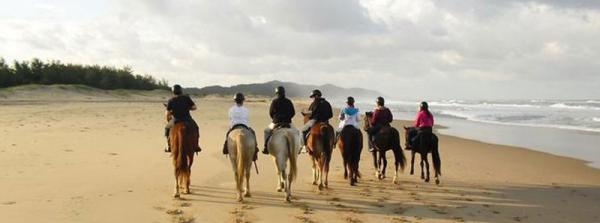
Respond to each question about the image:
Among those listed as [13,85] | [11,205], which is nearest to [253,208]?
[11,205]

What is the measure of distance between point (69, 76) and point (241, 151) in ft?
175

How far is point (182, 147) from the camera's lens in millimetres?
10320

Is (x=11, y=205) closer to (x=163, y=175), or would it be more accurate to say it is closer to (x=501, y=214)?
(x=163, y=175)

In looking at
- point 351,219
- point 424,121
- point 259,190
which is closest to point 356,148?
point 424,121

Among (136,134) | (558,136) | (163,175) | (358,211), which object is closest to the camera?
(358,211)

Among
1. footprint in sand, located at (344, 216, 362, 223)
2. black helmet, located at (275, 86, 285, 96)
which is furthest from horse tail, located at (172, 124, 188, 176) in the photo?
footprint in sand, located at (344, 216, 362, 223)

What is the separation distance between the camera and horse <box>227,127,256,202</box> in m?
9.84

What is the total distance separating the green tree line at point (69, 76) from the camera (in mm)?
52375

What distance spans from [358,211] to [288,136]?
201cm

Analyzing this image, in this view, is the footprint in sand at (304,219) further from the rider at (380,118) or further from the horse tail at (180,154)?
the rider at (380,118)

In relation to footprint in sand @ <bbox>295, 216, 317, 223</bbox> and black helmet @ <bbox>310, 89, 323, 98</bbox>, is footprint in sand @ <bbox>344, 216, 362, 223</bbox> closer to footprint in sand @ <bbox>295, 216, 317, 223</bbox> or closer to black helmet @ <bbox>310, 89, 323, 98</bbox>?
footprint in sand @ <bbox>295, 216, 317, 223</bbox>

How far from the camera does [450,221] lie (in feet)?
29.0

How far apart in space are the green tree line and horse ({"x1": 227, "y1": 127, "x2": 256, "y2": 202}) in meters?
48.2

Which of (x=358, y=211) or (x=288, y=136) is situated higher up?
(x=288, y=136)
